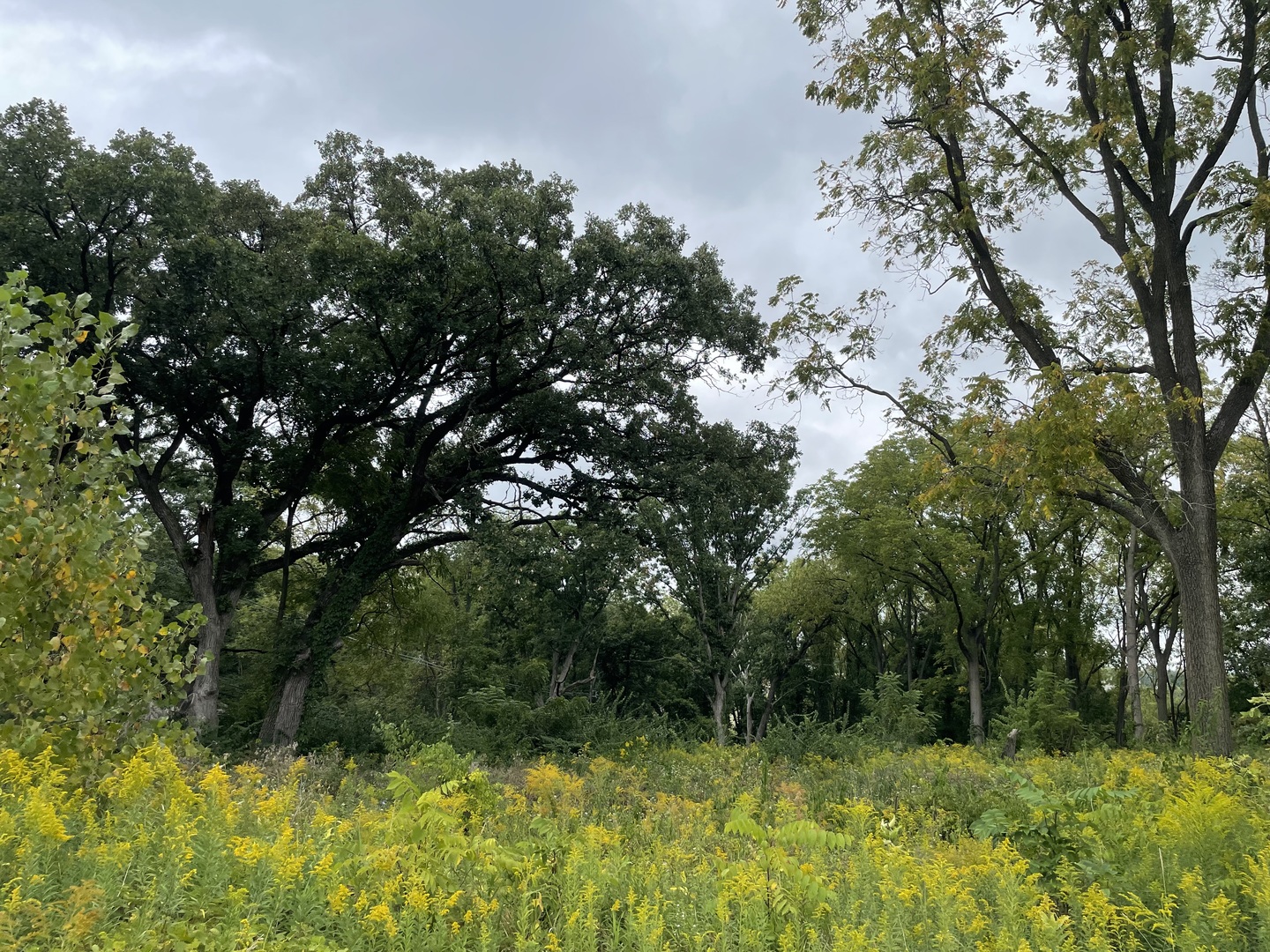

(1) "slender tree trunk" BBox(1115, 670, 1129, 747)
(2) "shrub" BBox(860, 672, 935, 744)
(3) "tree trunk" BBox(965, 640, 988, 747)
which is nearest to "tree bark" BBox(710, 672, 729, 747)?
(3) "tree trunk" BBox(965, 640, 988, 747)

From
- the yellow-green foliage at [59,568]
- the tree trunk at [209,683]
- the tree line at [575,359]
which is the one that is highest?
the tree line at [575,359]

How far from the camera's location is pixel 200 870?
280cm

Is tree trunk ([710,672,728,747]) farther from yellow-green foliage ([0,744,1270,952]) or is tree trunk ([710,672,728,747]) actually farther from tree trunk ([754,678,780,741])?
yellow-green foliage ([0,744,1270,952])

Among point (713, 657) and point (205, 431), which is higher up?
point (205, 431)

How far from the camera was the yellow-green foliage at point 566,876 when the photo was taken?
2.65 m

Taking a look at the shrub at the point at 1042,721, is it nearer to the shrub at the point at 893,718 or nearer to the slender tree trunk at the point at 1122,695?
the shrub at the point at 893,718

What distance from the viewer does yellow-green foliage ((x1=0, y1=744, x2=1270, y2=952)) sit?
2650 millimetres

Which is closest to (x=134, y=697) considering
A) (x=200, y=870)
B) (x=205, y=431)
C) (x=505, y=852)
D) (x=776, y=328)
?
(x=200, y=870)

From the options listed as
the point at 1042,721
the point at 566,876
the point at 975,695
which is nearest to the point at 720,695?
the point at 975,695

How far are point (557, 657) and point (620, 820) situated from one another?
20.9m

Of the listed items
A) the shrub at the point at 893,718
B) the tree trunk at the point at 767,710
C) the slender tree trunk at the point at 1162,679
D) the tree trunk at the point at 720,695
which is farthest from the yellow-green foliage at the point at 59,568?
the slender tree trunk at the point at 1162,679

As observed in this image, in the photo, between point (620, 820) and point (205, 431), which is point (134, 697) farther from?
point (205, 431)

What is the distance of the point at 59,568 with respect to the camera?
3824 millimetres

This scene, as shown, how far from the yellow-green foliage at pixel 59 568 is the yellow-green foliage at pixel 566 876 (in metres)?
0.30
